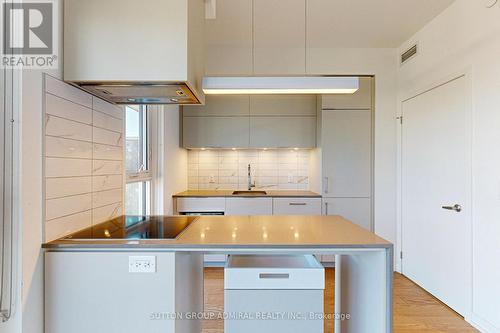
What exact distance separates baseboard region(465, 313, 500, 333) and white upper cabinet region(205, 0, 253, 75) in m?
3.07

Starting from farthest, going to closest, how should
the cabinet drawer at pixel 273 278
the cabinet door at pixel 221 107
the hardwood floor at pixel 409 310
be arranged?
the cabinet door at pixel 221 107, the hardwood floor at pixel 409 310, the cabinet drawer at pixel 273 278

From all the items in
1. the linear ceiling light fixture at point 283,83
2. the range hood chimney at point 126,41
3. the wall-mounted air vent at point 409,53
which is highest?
the wall-mounted air vent at point 409,53

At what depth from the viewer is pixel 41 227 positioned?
1338 mm

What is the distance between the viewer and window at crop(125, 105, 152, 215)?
263 cm

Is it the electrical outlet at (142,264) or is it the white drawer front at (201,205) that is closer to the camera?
the electrical outlet at (142,264)

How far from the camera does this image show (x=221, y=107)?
12.4 ft

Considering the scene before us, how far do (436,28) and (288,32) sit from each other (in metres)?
1.45

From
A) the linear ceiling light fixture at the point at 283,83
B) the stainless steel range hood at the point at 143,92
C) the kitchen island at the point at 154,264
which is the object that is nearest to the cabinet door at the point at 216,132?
the stainless steel range hood at the point at 143,92

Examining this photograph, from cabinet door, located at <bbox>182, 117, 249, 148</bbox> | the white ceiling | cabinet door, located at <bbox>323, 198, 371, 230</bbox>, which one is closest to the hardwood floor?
cabinet door, located at <bbox>323, 198, 371, 230</bbox>

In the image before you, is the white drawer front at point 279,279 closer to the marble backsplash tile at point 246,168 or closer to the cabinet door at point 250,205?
the cabinet door at point 250,205

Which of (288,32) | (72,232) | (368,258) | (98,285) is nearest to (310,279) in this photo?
(368,258)

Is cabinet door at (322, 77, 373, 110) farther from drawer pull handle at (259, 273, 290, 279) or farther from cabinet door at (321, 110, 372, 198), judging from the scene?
drawer pull handle at (259, 273, 290, 279)

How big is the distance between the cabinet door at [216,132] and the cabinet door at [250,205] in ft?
2.36

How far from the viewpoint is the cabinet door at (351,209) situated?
11.6 feet
